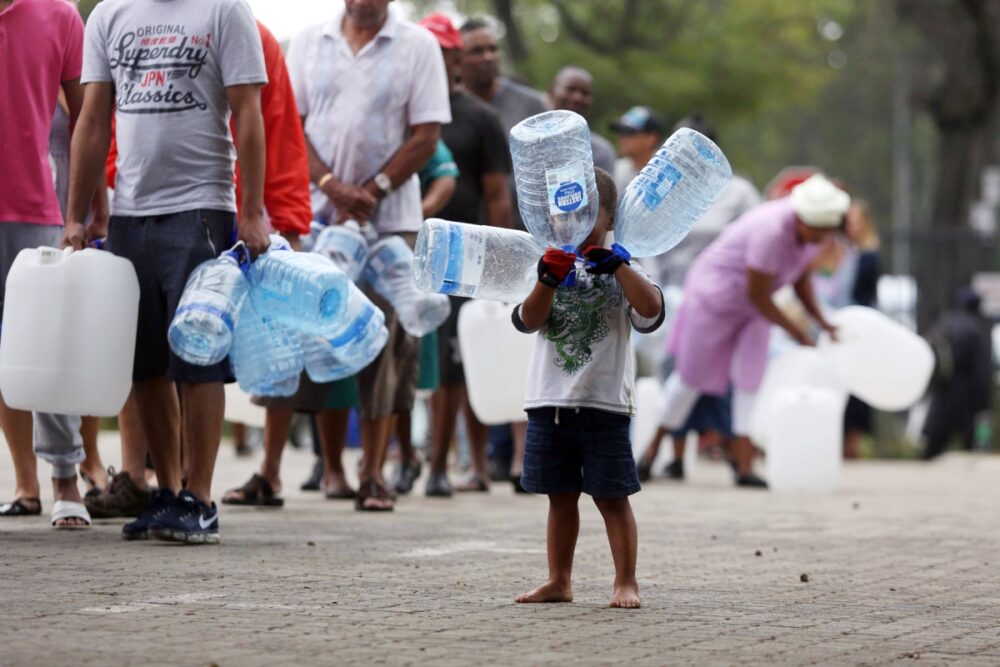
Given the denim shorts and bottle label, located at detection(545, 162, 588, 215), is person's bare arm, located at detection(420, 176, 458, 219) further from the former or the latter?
bottle label, located at detection(545, 162, 588, 215)

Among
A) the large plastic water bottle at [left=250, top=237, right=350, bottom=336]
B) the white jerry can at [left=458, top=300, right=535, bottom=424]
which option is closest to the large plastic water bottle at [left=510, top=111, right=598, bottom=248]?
the large plastic water bottle at [left=250, top=237, right=350, bottom=336]

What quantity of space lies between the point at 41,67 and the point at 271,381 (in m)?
1.55

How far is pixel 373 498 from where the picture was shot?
30.8 ft

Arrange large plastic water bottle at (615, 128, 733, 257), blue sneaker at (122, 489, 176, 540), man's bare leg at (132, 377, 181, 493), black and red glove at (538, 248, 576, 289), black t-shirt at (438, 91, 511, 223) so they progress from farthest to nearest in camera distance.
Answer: black t-shirt at (438, 91, 511, 223)
man's bare leg at (132, 377, 181, 493)
blue sneaker at (122, 489, 176, 540)
large plastic water bottle at (615, 128, 733, 257)
black and red glove at (538, 248, 576, 289)

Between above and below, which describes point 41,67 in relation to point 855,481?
above

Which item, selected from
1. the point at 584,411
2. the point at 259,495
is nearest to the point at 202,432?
the point at 584,411

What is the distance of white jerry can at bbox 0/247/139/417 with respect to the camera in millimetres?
7125

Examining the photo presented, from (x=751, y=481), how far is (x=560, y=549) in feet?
23.4

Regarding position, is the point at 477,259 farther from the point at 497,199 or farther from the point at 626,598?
the point at 497,199

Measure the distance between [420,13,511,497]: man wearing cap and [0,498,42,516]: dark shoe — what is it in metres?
2.79

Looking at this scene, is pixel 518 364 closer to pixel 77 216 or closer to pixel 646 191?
pixel 77 216

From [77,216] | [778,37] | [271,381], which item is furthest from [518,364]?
[778,37]

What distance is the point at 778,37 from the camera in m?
35.3

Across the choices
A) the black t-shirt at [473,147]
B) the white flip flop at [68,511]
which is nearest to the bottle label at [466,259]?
the white flip flop at [68,511]
